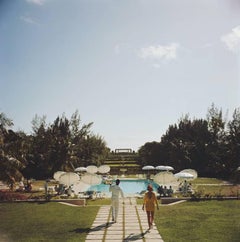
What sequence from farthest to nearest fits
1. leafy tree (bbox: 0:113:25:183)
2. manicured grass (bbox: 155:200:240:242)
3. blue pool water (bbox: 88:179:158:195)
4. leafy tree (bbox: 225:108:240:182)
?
leafy tree (bbox: 225:108:240:182) → blue pool water (bbox: 88:179:158:195) → leafy tree (bbox: 0:113:25:183) → manicured grass (bbox: 155:200:240:242)

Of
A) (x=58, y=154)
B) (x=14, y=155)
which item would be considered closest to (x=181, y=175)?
(x=14, y=155)

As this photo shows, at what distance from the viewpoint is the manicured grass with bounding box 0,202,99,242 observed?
961 centimetres

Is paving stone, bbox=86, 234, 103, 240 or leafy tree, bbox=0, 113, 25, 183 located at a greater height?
leafy tree, bbox=0, 113, 25, 183

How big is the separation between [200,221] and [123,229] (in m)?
2.74

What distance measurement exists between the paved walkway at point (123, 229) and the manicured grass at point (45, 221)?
0.29 m

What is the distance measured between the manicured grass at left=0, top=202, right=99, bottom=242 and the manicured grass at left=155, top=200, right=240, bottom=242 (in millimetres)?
2458

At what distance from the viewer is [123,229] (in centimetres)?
1031

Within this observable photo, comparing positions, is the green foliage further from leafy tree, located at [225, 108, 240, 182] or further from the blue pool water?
the blue pool water

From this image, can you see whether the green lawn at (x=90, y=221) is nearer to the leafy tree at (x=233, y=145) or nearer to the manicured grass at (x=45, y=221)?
the manicured grass at (x=45, y=221)

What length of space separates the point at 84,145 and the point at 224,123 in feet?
53.8

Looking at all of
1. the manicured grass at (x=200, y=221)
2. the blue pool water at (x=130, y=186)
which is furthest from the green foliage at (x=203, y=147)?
the manicured grass at (x=200, y=221)

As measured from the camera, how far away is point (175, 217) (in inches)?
480

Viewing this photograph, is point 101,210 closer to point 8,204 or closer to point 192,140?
point 8,204

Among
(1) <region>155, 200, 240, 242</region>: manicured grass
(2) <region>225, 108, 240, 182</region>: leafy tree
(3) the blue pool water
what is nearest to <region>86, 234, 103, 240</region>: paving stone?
(1) <region>155, 200, 240, 242</region>: manicured grass
